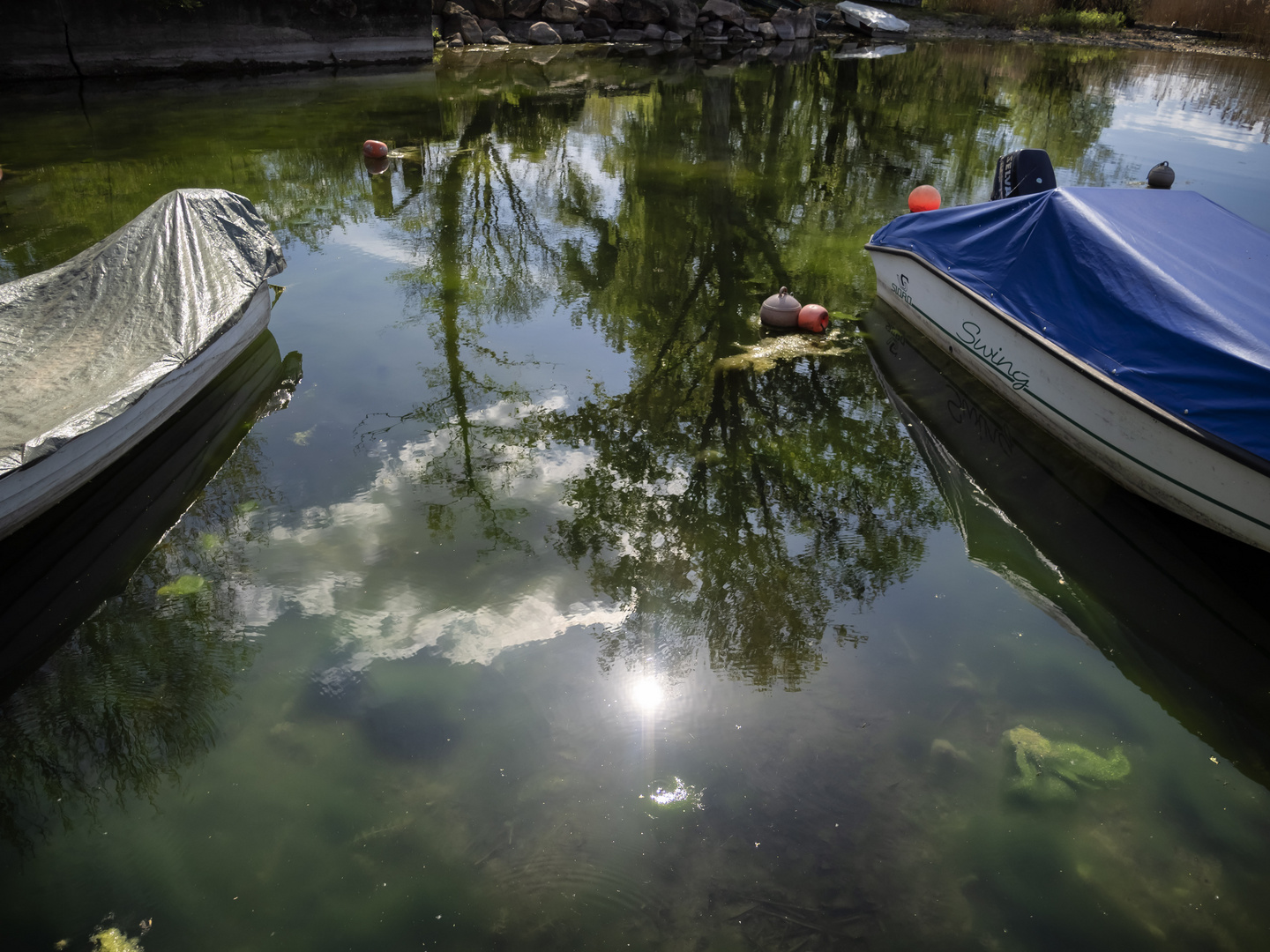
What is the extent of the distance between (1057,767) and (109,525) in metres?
6.09

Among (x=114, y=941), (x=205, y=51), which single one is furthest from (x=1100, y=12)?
(x=114, y=941)

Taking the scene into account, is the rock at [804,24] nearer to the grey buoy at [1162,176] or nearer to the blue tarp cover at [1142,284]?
the grey buoy at [1162,176]

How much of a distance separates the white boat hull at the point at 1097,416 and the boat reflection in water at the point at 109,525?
6211mm

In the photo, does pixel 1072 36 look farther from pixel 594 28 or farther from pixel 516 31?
pixel 516 31

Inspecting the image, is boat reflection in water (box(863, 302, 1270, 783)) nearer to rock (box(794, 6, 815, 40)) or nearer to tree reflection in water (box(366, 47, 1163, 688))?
tree reflection in water (box(366, 47, 1163, 688))

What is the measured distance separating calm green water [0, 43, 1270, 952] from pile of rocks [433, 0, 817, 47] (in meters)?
20.3

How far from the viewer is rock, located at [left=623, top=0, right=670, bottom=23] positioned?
2747 cm

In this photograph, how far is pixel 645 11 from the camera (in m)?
27.7

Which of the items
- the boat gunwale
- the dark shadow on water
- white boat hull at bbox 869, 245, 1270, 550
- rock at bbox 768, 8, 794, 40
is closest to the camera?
the dark shadow on water

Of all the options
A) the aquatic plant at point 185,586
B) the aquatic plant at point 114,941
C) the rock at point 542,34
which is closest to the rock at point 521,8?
the rock at point 542,34

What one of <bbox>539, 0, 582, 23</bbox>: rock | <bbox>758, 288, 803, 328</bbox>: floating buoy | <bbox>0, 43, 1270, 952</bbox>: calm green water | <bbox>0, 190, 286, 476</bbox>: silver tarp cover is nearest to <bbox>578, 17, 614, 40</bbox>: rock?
<bbox>539, 0, 582, 23</bbox>: rock

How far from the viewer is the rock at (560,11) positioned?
2648cm

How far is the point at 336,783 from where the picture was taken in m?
3.77

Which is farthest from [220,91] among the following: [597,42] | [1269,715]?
[1269,715]
